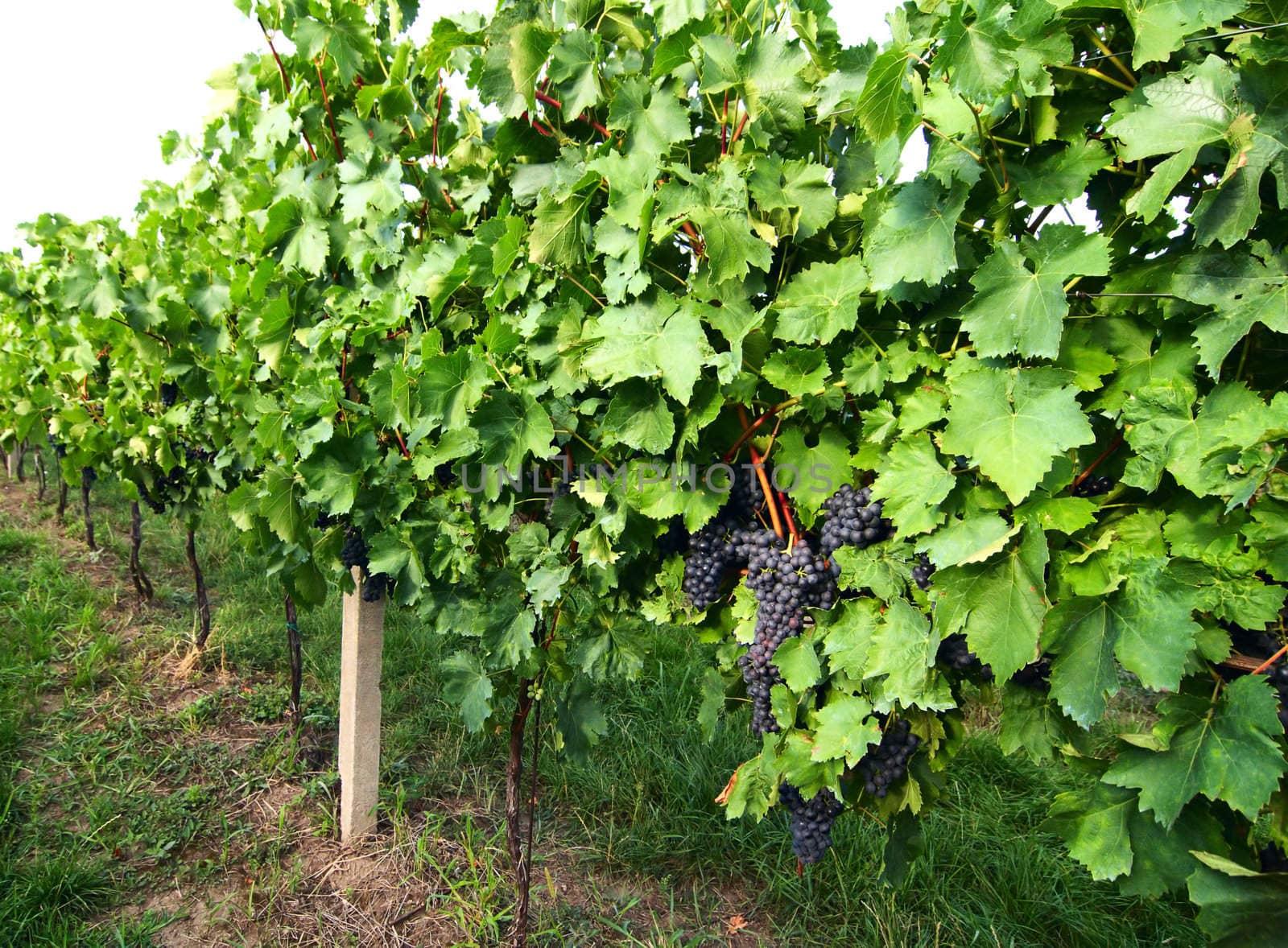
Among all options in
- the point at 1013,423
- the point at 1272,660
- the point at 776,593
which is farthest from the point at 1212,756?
the point at 776,593

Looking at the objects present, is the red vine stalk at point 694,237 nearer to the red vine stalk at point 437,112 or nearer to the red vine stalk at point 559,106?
the red vine stalk at point 559,106

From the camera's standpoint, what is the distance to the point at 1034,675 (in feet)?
4.21

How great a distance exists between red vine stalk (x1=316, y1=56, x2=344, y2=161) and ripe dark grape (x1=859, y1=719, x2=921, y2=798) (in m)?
2.30

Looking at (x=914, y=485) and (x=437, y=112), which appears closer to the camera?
(x=914, y=485)

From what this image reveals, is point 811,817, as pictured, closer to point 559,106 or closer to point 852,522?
point 852,522

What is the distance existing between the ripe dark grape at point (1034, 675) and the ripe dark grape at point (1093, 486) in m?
0.28

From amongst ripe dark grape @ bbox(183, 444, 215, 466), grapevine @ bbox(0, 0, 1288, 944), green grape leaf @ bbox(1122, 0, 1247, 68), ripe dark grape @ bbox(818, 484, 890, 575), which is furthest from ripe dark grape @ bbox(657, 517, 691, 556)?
ripe dark grape @ bbox(183, 444, 215, 466)

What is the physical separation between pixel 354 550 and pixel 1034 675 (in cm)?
187

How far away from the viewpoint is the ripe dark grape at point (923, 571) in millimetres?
1252

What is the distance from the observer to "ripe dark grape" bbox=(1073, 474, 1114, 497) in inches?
46.6

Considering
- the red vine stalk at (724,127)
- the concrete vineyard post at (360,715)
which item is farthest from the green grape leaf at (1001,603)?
the concrete vineyard post at (360,715)

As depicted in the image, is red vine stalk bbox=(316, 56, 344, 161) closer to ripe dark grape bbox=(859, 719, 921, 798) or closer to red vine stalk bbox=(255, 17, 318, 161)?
red vine stalk bbox=(255, 17, 318, 161)

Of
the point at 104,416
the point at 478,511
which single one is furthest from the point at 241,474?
the point at 478,511

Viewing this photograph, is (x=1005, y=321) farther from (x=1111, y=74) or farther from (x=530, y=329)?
(x=530, y=329)
